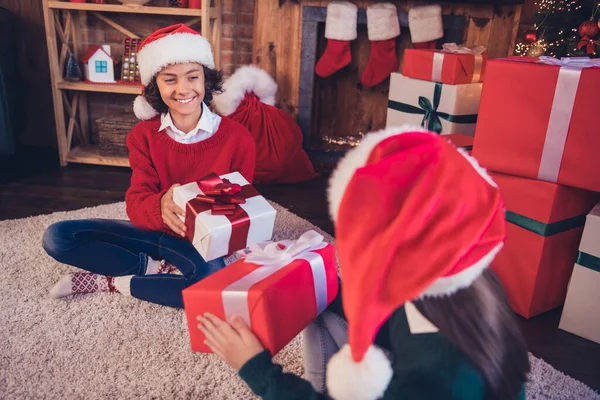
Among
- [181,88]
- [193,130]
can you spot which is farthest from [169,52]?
[193,130]

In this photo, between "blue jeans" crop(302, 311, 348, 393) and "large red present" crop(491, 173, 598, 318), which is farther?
"large red present" crop(491, 173, 598, 318)

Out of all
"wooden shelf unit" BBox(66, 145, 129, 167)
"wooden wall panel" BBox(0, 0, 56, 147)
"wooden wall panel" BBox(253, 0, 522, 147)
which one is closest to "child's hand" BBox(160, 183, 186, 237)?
"wooden shelf unit" BBox(66, 145, 129, 167)

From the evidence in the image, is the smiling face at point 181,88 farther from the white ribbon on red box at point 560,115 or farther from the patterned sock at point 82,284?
the white ribbon on red box at point 560,115

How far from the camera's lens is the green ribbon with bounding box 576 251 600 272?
1.60 metres

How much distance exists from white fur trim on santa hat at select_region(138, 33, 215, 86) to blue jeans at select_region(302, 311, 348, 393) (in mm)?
1061

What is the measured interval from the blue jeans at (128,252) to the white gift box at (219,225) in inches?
12.0

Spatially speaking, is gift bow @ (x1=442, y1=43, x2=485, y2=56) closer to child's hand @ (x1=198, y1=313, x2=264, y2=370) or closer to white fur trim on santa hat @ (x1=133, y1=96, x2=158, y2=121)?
white fur trim on santa hat @ (x1=133, y1=96, x2=158, y2=121)

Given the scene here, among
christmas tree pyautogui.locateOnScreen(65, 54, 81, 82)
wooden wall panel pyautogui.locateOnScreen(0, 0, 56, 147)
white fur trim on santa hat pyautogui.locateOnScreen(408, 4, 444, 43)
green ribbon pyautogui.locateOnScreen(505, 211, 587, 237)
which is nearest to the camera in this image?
green ribbon pyautogui.locateOnScreen(505, 211, 587, 237)

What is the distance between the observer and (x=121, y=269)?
178cm

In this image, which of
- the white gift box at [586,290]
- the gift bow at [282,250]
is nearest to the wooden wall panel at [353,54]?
the white gift box at [586,290]

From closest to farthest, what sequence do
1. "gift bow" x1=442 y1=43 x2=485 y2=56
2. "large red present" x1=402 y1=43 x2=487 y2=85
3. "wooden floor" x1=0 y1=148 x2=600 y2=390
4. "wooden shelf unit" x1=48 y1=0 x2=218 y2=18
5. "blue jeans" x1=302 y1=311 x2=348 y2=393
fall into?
1. "blue jeans" x1=302 y1=311 x2=348 y2=393
2. "large red present" x1=402 y1=43 x2=487 y2=85
3. "gift bow" x1=442 y1=43 x2=485 y2=56
4. "wooden floor" x1=0 y1=148 x2=600 y2=390
5. "wooden shelf unit" x1=48 y1=0 x2=218 y2=18

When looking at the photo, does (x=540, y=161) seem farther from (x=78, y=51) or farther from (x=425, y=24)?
(x=78, y=51)

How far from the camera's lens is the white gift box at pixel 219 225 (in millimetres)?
1293

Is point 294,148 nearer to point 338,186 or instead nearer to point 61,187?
point 61,187
